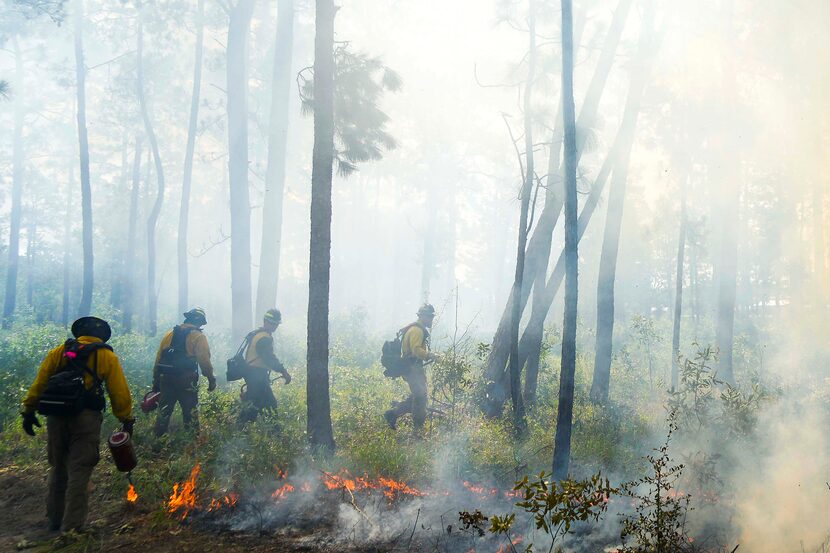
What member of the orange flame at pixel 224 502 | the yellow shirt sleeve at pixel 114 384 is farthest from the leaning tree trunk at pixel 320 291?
the yellow shirt sleeve at pixel 114 384

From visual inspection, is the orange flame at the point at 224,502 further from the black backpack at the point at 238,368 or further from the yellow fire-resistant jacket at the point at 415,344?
the yellow fire-resistant jacket at the point at 415,344

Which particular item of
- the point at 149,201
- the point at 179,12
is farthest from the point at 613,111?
the point at 149,201

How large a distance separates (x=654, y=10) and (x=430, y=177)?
18.3m

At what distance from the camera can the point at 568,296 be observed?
6.88 meters

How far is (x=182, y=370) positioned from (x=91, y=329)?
8.06ft

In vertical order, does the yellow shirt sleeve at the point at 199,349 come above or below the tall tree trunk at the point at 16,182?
below

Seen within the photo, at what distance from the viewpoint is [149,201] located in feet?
98.4

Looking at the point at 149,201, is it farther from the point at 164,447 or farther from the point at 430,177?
the point at 164,447

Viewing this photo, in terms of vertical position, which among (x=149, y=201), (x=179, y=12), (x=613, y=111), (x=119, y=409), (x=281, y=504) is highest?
(x=179, y=12)

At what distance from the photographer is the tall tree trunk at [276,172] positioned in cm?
1415

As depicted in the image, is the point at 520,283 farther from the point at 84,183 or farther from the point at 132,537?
the point at 84,183

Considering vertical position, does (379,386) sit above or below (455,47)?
below

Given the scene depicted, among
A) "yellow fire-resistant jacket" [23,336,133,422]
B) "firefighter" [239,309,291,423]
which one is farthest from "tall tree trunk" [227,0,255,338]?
"yellow fire-resistant jacket" [23,336,133,422]

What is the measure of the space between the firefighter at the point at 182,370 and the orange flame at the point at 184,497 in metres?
1.90
